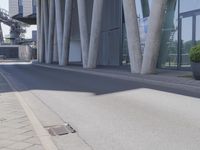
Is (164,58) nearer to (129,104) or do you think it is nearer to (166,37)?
(166,37)

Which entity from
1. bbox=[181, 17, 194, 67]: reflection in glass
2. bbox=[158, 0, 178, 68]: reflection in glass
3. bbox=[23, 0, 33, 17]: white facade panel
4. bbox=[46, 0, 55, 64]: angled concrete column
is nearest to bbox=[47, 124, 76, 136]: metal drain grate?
bbox=[181, 17, 194, 67]: reflection in glass

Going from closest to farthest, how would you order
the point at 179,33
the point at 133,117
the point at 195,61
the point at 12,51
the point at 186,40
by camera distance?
the point at 133,117 < the point at 195,61 < the point at 186,40 < the point at 179,33 < the point at 12,51

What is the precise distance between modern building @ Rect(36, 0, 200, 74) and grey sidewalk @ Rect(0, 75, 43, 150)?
1354 cm

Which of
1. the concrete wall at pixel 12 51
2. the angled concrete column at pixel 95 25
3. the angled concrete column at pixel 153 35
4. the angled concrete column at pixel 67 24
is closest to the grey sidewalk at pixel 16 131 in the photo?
the angled concrete column at pixel 153 35

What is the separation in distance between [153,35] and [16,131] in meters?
16.5

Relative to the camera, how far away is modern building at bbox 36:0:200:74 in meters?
24.4

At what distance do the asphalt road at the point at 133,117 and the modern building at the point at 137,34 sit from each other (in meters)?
8.23

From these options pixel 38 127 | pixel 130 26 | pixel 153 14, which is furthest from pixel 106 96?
pixel 130 26

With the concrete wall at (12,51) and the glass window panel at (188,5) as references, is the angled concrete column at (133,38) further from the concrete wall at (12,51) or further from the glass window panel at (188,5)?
the concrete wall at (12,51)

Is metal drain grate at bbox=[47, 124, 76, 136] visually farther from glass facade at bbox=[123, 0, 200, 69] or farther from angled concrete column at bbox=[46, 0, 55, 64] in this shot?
angled concrete column at bbox=[46, 0, 55, 64]

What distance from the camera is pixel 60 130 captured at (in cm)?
902

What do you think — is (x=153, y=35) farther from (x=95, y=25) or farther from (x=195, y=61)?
(x=95, y=25)

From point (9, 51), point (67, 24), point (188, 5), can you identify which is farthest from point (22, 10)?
point (188, 5)

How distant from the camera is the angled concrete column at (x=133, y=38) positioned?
2622 cm
